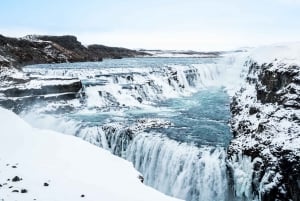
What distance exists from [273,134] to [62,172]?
728cm

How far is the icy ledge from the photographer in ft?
27.7

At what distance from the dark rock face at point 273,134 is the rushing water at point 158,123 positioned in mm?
1339

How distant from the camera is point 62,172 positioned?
9.84m

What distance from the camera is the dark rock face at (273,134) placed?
480 inches

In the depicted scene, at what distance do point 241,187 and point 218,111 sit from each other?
12.3 m

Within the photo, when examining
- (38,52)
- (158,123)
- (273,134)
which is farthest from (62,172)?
(38,52)

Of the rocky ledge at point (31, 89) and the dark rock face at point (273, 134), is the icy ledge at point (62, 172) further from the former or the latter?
the rocky ledge at point (31, 89)

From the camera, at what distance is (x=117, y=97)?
30.8 meters

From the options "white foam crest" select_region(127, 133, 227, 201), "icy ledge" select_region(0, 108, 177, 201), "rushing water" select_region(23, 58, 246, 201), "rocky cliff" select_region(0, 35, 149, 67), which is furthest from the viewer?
"rocky cliff" select_region(0, 35, 149, 67)

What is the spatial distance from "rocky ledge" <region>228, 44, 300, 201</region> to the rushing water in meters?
1.19

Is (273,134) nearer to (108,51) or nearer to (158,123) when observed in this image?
(158,123)

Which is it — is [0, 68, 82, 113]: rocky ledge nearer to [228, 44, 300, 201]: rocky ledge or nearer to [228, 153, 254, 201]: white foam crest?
[228, 44, 300, 201]: rocky ledge

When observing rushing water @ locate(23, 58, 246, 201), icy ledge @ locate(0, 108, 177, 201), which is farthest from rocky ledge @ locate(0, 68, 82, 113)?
icy ledge @ locate(0, 108, 177, 201)

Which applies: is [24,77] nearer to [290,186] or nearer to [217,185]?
[217,185]
